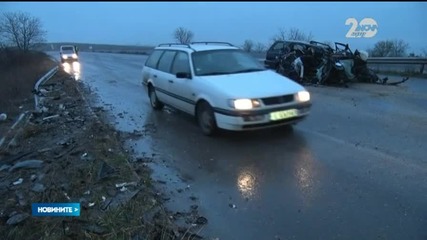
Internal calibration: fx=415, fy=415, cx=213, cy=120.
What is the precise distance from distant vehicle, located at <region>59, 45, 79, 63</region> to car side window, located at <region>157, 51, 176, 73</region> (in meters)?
32.5

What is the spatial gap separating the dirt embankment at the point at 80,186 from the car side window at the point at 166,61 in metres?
1.83

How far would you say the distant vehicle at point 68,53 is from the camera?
130 ft

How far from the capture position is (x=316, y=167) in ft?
19.0

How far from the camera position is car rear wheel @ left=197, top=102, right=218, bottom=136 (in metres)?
7.41

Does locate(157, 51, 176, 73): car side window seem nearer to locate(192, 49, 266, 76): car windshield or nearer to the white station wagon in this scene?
the white station wagon

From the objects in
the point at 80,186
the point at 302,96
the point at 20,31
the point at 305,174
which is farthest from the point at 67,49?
the point at 305,174

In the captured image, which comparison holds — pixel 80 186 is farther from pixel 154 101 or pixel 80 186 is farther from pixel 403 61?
pixel 403 61

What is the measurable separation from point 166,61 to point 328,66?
6916 millimetres

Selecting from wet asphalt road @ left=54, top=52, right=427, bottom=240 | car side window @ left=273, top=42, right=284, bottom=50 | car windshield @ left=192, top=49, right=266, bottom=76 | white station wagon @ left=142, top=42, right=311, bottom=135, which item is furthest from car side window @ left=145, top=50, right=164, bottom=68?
car side window @ left=273, top=42, right=284, bottom=50

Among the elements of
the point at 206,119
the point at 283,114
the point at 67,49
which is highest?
the point at 283,114

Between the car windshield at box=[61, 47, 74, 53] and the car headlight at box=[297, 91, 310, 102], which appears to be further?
the car windshield at box=[61, 47, 74, 53]

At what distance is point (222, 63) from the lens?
8234 mm

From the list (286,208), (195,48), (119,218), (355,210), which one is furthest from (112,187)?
(195,48)

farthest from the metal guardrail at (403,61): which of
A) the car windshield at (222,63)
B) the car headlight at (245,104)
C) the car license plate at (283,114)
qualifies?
the car headlight at (245,104)
